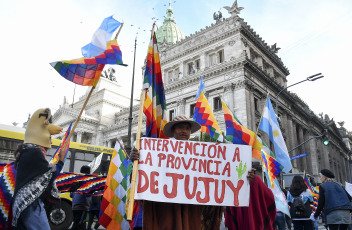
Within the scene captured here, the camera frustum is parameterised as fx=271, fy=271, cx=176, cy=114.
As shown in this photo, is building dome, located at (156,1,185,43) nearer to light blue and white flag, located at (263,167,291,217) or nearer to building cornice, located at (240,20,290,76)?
building cornice, located at (240,20,290,76)

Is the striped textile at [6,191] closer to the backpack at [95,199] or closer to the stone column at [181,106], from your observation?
the backpack at [95,199]

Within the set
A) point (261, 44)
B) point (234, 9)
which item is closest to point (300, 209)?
point (234, 9)

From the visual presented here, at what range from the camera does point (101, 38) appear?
188 inches

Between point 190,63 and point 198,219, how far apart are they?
1121 inches

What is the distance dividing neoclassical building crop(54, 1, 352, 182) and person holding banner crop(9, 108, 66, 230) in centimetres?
1557

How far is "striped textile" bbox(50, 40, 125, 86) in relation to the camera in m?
4.36

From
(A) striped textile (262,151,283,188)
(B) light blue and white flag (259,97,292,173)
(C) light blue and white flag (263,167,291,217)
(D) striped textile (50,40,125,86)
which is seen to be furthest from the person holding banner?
(B) light blue and white flag (259,97,292,173)

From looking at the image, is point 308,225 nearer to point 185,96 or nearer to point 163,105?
point 163,105

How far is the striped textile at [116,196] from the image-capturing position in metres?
5.18

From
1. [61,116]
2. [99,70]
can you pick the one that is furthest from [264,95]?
[61,116]

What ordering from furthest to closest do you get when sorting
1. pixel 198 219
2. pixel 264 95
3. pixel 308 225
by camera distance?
pixel 264 95
pixel 308 225
pixel 198 219

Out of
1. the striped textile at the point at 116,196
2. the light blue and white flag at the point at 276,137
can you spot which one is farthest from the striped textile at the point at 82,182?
the light blue and white flag at the point at 276,137

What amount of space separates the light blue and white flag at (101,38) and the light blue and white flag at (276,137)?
13.5 feet

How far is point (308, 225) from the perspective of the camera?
5.81 metres
